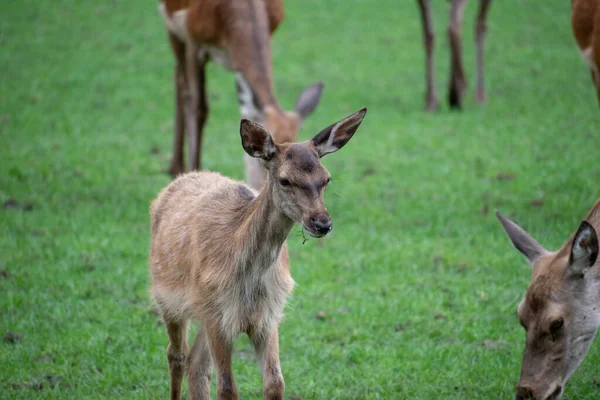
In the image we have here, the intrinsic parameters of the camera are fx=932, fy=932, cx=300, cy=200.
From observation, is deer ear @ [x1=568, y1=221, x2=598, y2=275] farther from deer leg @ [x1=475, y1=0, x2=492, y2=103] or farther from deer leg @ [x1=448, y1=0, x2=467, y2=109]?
deer leg @ [x1=475, y1=0, x2=492, y2=103]

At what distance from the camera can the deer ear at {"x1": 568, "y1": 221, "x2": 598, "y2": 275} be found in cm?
493

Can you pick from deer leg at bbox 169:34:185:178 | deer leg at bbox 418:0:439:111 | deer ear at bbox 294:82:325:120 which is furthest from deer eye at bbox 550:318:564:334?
deer leg at bbox 418:0:439:111

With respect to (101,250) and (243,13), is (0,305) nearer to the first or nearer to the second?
(101,250)

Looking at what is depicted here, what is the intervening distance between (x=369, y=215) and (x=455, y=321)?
2.70 m

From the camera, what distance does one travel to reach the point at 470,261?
828 centimetres

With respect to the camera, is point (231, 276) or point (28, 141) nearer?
point (231, 276)

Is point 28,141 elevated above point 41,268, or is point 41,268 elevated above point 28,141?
point 41,268

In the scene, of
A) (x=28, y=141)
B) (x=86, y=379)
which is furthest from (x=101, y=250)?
(x=28, y=141)

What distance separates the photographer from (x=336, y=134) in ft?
16.8

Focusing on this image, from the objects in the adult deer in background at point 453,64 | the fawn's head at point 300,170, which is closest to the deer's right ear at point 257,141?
the fawn's head at point 300,170

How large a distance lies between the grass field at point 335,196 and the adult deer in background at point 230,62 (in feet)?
2.52

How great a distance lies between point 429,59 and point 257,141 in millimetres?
9473

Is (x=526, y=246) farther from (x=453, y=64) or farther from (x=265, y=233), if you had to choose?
(x=453, y=64)

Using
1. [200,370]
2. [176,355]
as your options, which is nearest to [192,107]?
[176,355]
